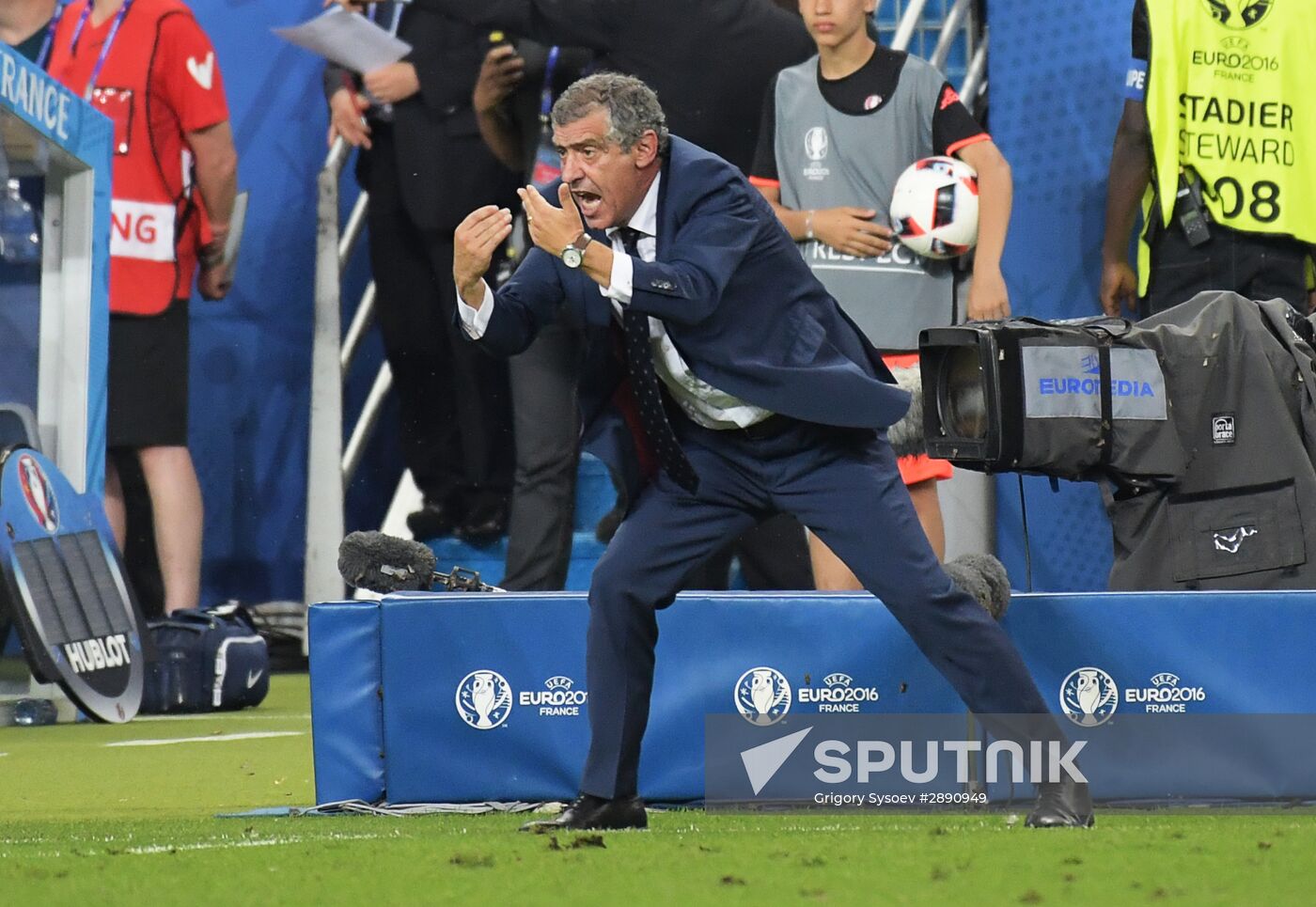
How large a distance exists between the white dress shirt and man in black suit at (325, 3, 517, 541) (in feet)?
12.3

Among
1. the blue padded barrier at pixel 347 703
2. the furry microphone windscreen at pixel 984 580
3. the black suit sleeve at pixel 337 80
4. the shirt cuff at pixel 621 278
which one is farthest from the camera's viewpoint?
the black suit sleeve at pixel 337 80

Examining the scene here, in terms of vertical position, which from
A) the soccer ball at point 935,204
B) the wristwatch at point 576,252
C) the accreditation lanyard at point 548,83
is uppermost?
the accreditation lanyard at point 548,83

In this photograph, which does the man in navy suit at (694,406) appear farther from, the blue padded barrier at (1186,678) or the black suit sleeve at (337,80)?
the black suit sleeve at (337,80)

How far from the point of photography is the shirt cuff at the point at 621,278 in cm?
384

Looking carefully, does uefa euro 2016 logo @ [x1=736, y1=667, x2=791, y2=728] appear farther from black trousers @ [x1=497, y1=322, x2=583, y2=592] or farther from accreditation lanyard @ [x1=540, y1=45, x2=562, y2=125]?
accreditation lanyard @ [x1=540, y1=45, x2=562, y2=125]

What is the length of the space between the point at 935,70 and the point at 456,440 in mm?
2780

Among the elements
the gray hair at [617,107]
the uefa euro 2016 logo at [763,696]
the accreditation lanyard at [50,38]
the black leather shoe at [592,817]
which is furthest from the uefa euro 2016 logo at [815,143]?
the accreditation lanyard at [50,38]

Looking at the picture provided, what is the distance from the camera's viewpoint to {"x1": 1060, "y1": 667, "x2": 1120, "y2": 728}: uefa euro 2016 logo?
182 inches

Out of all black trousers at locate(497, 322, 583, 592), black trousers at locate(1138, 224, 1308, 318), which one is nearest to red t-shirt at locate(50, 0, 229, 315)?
black trousers at locate(497, 322, 583, 592)

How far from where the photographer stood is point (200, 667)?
Result: 281 inches

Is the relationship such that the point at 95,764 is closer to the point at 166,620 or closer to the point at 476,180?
the point at 166,620

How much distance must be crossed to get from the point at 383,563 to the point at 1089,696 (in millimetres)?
1747

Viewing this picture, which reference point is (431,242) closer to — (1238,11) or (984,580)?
(1238,11)

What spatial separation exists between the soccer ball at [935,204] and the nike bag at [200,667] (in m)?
2.74
